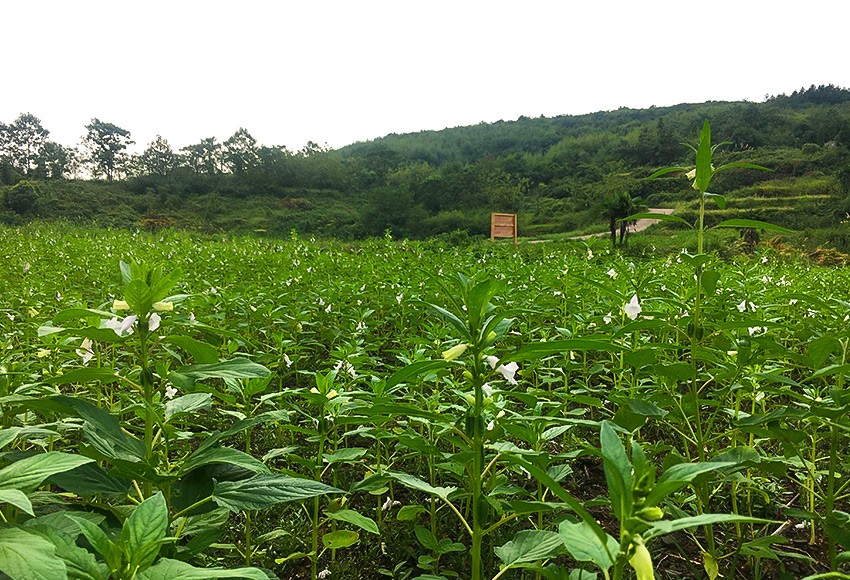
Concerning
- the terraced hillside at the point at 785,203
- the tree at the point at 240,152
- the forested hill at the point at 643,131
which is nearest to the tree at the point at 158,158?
the tree at the point at 240,152

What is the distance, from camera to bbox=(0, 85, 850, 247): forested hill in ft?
105

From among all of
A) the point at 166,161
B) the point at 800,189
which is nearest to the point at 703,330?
the point at 800,189

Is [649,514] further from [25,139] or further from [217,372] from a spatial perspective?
[25,139]

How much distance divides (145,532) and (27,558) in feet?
0.44

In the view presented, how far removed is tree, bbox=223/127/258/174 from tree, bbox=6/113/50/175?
60.1 feet

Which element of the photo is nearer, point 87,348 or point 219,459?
point 219,459

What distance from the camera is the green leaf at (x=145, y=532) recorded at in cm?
62

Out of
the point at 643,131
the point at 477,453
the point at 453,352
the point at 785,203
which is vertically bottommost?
the point at 477,453

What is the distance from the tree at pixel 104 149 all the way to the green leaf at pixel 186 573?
218 feet

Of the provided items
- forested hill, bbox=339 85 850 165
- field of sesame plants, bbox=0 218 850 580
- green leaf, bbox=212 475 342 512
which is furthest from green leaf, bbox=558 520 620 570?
forested hill, bbox=339 85 850 165

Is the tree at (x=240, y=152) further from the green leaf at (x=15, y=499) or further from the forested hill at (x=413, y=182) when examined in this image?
the green leaf at (x=15, y=499)

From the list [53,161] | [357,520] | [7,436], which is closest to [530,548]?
[357,520]

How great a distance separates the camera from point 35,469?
647 millimetres

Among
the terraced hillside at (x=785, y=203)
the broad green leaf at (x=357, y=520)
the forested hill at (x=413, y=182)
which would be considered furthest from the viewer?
the forested hill at (x=413, y=182)
